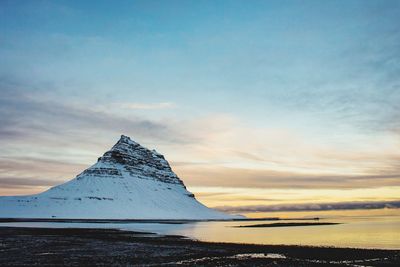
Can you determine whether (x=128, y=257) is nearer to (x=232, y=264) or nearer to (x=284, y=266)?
(x=232, y=264)

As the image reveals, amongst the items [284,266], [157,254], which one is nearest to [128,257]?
[157,254]

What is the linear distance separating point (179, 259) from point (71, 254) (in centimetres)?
1011

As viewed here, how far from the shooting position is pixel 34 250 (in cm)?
4019

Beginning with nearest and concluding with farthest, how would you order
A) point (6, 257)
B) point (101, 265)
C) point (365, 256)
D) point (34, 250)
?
point (101, 265)
point (6, 257)
point (365, 256)
point (34, 250)

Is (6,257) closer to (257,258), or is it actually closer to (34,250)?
(34,250)

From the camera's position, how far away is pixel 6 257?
34.2 meters

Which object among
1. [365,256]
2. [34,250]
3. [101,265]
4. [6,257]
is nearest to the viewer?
[101,265]

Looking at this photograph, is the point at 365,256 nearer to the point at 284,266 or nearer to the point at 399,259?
the point at 399,259

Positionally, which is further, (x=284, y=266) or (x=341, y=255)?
(x=341, y=255)

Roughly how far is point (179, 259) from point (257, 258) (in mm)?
6524

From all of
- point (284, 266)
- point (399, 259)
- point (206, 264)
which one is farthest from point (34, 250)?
point (399, 259)

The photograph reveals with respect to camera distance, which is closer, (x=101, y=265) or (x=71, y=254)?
(x=101, y=265)

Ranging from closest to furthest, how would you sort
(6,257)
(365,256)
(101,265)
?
(101,265) → (6,257) → (365,256)

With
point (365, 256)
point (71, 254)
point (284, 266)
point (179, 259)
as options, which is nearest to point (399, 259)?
point (365, 256)
